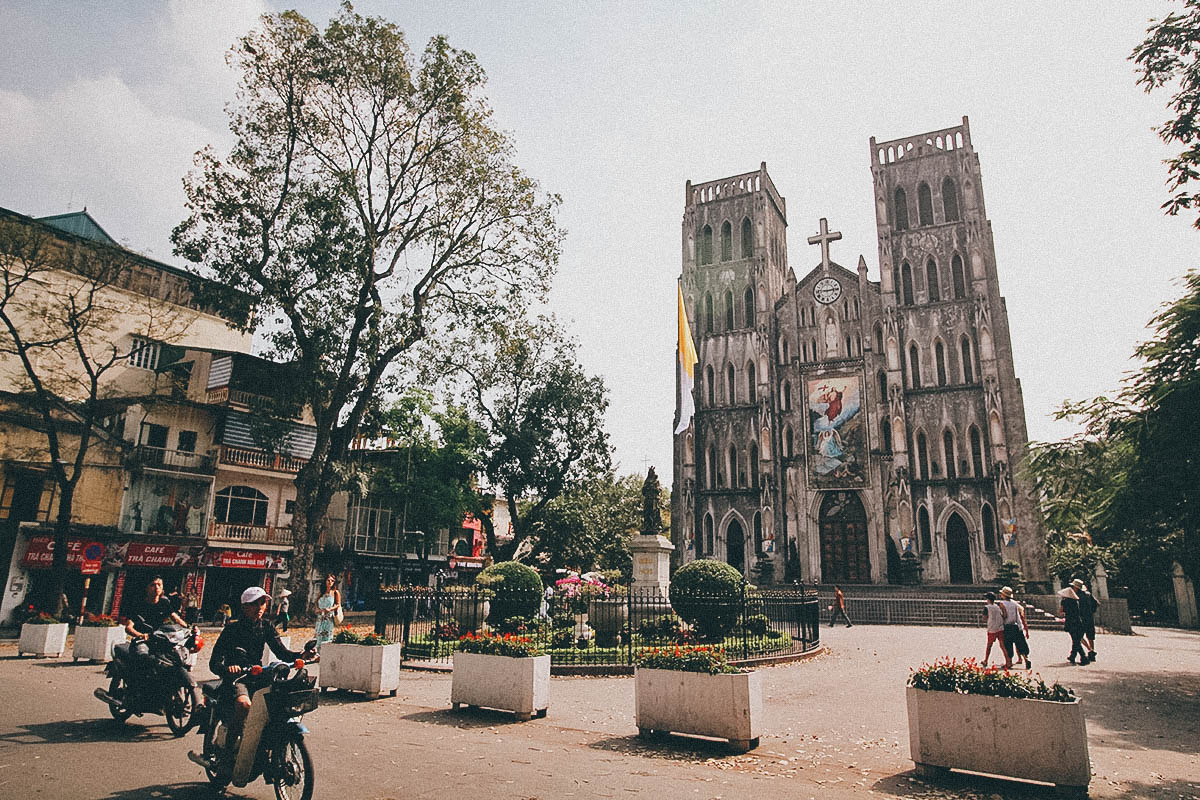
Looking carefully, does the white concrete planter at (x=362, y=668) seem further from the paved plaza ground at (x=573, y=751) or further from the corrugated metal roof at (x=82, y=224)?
the corrugated metal roof at (x=82, y=224)

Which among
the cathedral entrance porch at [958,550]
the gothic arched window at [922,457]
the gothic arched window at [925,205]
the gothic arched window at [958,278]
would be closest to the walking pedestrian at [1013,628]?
the cathedral entrance porch at [958,550]

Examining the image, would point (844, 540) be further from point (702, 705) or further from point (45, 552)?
point (45, 552)

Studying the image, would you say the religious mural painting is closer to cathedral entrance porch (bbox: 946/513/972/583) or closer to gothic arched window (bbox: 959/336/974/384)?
cathedral entrance porch (bbox: 946/513/972/583)

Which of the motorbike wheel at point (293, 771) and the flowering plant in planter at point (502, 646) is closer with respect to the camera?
the motorbike wheel at point (293, 771)

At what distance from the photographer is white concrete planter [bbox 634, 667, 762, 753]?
729 cm

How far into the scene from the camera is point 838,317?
37688 mm

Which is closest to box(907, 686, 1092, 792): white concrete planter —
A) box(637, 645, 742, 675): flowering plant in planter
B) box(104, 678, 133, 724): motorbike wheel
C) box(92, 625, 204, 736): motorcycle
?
box(637, 645, 742, 675): flowering plant in planter

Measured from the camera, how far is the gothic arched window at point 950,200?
3641 cm

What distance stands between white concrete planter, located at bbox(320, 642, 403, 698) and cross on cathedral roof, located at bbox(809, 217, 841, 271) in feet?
112

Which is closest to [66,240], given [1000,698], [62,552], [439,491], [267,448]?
[267,448]

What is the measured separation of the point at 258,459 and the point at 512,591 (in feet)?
57.2

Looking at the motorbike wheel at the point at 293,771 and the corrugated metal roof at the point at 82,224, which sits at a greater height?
the corrugated metal roof at the point at 82,224

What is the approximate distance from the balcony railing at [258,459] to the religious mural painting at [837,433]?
990 inches

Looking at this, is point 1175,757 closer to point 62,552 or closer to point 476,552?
point 62,552
